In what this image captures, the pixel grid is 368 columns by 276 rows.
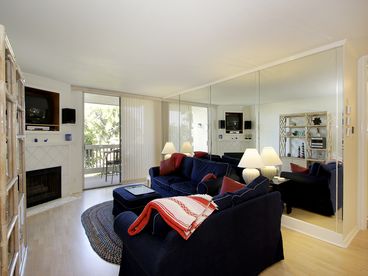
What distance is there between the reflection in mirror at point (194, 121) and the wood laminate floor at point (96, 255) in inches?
107

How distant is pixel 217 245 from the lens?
143cm

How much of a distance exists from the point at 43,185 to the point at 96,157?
2.26 m

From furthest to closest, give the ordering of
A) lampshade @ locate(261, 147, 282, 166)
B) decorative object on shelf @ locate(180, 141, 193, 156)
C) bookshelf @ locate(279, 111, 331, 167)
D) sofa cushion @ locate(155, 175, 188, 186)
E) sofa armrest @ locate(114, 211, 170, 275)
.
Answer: decorative object on shelf @ locate(180, 141, 193, 156) < sofa cushion @ locate(155, 175, 188, 186) < lampshade @ locate(261, 147, 282, 166) < bookshelf @ locate(279, 111, 331, 167) < sofa armrest @ locate(114, 211, 170, 275)

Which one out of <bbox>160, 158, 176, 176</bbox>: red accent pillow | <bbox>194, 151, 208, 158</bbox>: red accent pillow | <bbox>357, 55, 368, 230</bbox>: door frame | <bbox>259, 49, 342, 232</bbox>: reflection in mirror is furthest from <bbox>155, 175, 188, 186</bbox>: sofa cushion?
<bbox>357, 55, 368, 230</bbox>: door frame

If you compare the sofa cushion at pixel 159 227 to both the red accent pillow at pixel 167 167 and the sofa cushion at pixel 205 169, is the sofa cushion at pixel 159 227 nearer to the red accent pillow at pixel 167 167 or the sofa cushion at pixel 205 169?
the sofa cushion at pixel 205 169

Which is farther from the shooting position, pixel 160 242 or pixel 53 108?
pixel 53 108

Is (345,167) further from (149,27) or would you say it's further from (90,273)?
(90,273)

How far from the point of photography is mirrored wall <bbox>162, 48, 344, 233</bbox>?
2.55 meters

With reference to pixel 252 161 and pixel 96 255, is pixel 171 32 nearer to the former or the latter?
pixel 252 161

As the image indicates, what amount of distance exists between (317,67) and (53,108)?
4820mm

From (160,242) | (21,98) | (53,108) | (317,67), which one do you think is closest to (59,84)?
(53,108)

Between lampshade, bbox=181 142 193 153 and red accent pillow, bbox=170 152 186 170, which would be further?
lampshade, bbox=181 142 193 153

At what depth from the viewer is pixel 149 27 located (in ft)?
6.93

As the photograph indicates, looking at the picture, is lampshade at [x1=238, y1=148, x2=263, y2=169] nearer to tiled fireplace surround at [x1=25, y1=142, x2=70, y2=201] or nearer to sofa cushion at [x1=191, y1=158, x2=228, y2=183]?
sofa cushion at [x1=191, y1=158, x2=228, y2=183]
